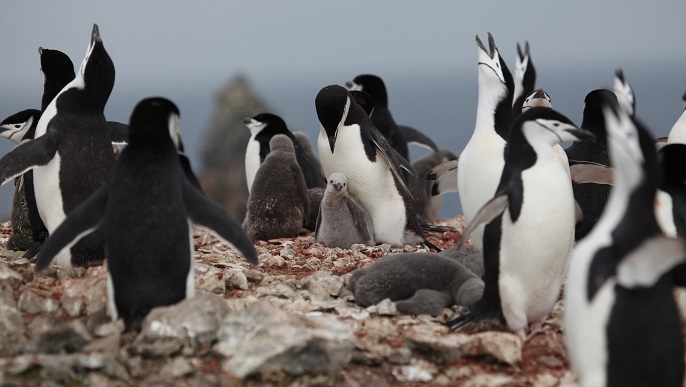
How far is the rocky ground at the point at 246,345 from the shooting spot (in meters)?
4.20

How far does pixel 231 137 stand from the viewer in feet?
80.1

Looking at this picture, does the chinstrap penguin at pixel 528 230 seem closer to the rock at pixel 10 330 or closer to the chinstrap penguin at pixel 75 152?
the rock at pixel 10 330

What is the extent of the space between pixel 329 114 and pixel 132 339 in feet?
11.7

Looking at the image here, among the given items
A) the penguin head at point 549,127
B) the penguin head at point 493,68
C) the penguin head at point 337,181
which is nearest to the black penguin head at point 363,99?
the penguin head at point 337,181

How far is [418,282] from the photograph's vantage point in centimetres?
556

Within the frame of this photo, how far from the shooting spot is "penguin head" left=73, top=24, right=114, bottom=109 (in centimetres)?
633

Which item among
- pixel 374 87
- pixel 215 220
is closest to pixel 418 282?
pixel 215 220

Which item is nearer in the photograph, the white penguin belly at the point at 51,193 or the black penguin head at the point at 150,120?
the black penguin head at the point at 150,120

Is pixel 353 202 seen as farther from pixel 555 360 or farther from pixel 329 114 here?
pixel 555 360

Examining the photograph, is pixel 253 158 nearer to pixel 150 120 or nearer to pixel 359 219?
pixel 359 219

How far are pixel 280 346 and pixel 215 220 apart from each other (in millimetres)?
854

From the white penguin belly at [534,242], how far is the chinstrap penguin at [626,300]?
1.15 meters

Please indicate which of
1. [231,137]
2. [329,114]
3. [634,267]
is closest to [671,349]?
[634,267]

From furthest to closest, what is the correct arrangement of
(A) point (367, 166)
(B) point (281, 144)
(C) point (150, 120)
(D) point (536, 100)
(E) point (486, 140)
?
(B) point (281, 144) < (A) point (367, 166) < (D) point (536, 100) < (E) point (486, 140) < (C) point (150, 120)
